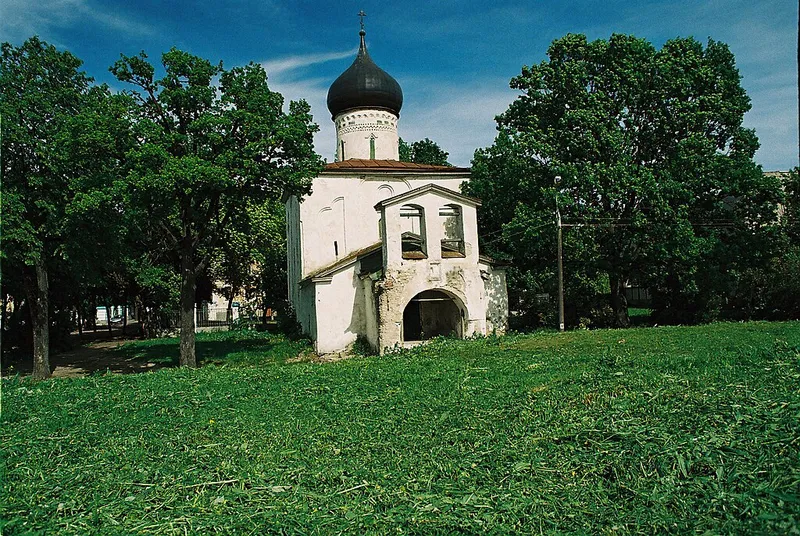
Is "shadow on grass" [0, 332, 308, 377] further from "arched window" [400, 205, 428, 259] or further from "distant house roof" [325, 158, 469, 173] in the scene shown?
"distant house roof" [325, 158, 469, 173]

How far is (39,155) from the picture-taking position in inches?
632

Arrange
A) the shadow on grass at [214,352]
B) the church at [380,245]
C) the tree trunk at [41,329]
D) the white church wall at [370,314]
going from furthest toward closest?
the shadow on grass at [214,352] → the white church wall at [370,314] → the church at [380,245] → the tree trunk at [41,329]

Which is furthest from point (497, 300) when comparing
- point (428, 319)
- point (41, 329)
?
point (41, 329)

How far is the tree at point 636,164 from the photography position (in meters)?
19.5

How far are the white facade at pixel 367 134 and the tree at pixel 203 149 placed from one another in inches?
425

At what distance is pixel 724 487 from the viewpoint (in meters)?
4.23

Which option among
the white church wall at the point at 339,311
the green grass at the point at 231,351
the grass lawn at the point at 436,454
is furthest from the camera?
the white church wall at the point at 339,311

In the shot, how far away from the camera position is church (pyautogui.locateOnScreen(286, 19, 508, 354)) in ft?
61.9

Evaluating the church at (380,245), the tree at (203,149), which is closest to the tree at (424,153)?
the church at (380,245)

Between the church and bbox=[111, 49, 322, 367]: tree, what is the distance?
1887 mm

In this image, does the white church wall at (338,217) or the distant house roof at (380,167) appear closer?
the white church wall at (338,217)

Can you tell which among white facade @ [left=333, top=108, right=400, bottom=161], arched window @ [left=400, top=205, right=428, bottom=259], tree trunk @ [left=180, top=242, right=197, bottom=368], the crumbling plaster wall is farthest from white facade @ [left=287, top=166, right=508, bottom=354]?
tree trunk @ [left=180, top=242, right=197, bottom=368]

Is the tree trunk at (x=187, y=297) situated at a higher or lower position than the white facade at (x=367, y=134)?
lower

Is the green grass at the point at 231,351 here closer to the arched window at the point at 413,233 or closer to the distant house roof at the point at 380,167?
the arched window at the point at 413,233
